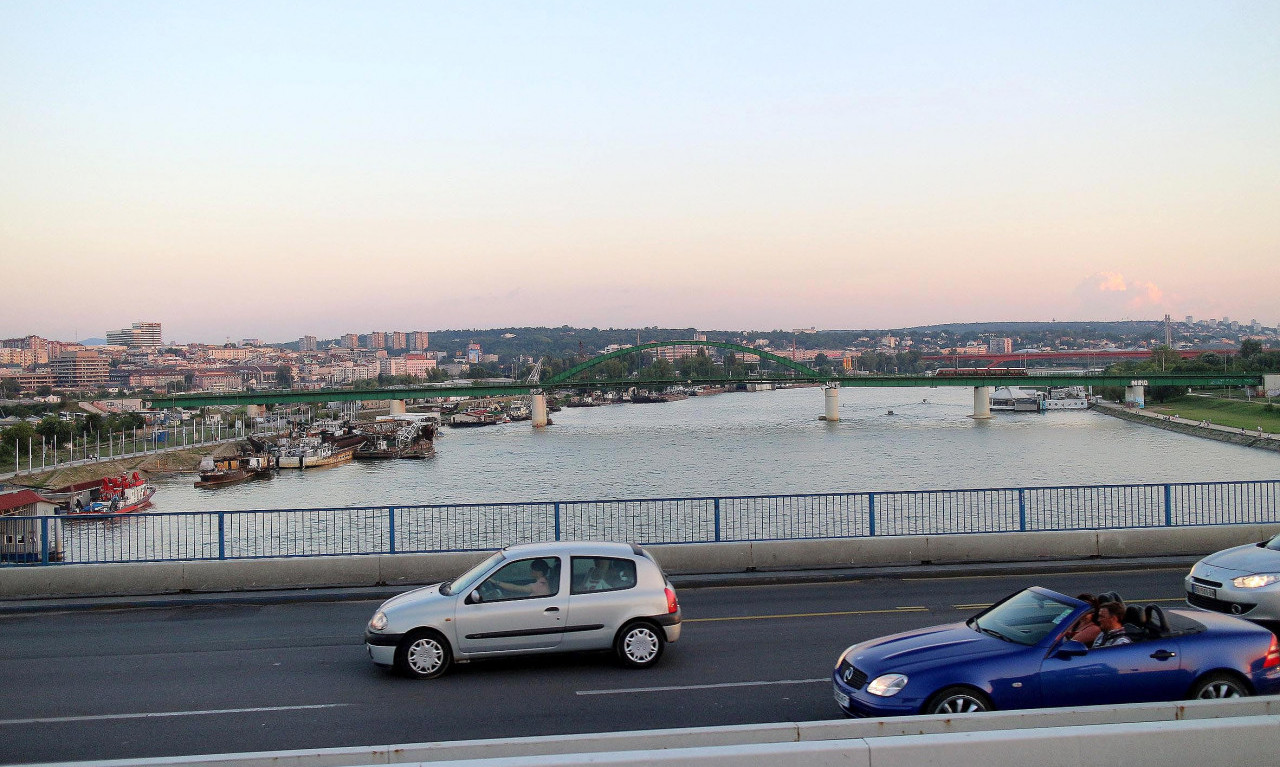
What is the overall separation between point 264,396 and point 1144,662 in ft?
337

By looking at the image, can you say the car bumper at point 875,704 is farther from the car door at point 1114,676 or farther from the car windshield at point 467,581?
the car windshield at point 467,581

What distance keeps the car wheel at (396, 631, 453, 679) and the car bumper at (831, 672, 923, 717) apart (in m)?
4.01

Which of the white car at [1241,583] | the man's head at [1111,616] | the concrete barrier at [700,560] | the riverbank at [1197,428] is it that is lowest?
the riverbank at [1197,428]

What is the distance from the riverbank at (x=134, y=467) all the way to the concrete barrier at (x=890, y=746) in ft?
235

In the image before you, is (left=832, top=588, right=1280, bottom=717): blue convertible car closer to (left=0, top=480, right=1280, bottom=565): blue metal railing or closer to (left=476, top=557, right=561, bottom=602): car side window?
(left=476, top=557, right=561, bottom=602): car side window

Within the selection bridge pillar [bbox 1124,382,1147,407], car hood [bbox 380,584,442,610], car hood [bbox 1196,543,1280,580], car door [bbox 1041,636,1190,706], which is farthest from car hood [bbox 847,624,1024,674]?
bridge pillar [bbox 1124,382,1147,407]

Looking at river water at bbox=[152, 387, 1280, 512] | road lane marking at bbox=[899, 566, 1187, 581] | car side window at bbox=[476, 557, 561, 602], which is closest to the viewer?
car side window at bbox=[476, 557, 561, 602]

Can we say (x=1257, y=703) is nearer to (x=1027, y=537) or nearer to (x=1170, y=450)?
(x=1027, y=537)

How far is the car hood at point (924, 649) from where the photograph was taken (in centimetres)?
693

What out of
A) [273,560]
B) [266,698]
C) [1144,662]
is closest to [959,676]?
[1144,662]

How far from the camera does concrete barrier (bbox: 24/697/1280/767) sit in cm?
486

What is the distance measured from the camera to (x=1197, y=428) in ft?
270

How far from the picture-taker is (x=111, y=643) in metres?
10.8

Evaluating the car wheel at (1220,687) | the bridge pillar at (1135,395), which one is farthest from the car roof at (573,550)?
the bridge pillar at (1135,395)
